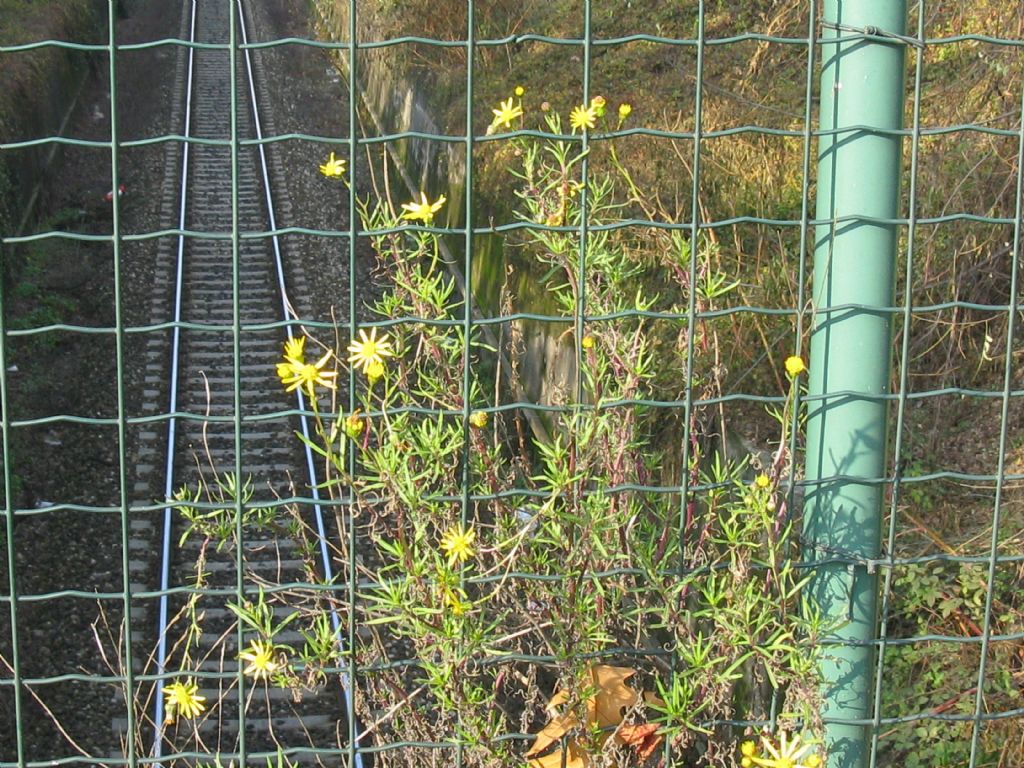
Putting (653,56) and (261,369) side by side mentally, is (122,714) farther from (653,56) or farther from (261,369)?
(653,56)

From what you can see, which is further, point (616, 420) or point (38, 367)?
point (38, 367)

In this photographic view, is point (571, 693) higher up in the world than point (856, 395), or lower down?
lower down

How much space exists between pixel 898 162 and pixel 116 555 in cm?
655

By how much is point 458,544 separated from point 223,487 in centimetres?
75

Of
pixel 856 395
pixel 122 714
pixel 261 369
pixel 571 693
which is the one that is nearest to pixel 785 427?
pixel 856 395

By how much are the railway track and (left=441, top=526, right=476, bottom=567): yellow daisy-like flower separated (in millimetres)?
337

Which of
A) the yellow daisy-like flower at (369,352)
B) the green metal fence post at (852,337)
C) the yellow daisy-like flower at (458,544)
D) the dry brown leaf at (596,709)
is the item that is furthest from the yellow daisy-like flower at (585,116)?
the dry brown leaf at (596,709)

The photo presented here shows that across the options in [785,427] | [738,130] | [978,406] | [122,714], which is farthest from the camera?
[122,714]

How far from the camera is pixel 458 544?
8.54 ft

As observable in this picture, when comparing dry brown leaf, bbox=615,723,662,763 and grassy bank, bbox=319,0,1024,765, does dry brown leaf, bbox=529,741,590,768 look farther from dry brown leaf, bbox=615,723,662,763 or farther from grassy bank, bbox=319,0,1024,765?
grassy bank, bbox=319,0,1024,765

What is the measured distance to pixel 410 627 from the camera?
9.11ft

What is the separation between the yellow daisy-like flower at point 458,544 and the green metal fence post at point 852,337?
737mm

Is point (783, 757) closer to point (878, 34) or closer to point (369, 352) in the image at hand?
point (369, 352)

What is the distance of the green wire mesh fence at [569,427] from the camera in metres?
2.80
